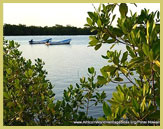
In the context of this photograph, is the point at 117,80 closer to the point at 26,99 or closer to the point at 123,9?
the point at 123,9

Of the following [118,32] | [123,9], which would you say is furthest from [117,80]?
[123,9]

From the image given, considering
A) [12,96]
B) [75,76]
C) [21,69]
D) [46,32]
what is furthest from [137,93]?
[46,32]

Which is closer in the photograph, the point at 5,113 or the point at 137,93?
the point at 137,93

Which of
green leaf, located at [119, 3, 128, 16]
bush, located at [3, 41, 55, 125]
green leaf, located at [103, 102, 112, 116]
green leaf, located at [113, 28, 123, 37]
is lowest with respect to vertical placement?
bush, located at [3, 41, 55, 125]

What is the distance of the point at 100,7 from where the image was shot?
101 inches

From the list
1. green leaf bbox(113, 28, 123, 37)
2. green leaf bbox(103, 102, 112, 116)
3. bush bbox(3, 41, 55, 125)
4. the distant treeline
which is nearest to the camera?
green leaf bbox(103, 102, 112, 116)

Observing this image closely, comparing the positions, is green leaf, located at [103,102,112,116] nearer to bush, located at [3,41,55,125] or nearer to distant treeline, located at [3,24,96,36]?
bush, located at [3,41,55,125]

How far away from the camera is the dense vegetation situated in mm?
2049

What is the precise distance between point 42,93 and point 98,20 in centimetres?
174

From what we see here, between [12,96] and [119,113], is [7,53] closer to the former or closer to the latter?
[12,96]

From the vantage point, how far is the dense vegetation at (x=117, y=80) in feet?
6.72

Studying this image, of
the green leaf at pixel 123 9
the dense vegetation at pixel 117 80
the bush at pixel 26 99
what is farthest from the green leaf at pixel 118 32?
the bush at pixel 26 99

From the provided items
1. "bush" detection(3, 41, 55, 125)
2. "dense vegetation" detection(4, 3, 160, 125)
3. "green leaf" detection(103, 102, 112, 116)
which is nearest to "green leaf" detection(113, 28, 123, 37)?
"dense vegetation" detection(4, 3, 160, 125)

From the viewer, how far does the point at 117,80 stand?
272cm
